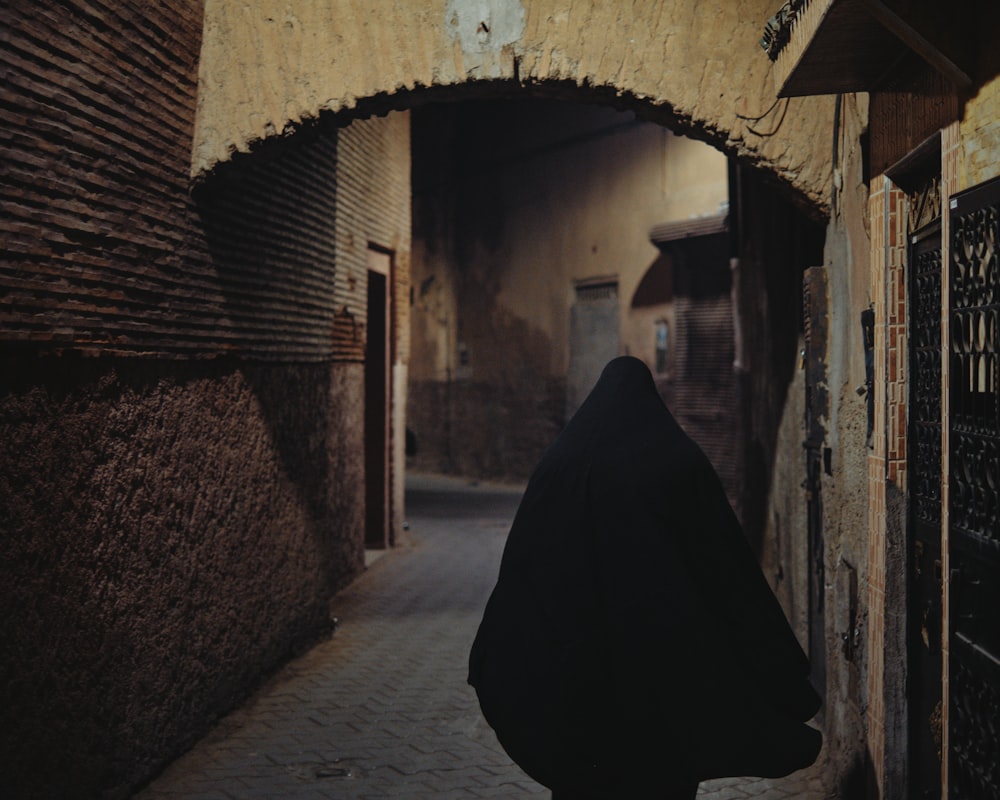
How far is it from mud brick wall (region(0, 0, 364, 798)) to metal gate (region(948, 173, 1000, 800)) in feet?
9.46

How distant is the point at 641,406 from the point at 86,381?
83.4 inches

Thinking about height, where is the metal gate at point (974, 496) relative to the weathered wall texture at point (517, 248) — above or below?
below

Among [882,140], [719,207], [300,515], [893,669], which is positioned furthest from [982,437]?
[719,207]

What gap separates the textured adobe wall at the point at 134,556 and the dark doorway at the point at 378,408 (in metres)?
3.84

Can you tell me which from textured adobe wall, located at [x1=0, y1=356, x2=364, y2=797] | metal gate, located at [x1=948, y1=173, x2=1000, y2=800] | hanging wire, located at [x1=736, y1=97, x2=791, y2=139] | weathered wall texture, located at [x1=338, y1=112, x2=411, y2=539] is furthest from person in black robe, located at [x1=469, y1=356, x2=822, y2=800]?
weathered wall texture, located at [x1=338, y1=112, x2=411, y2=539]

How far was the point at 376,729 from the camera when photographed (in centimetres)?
511

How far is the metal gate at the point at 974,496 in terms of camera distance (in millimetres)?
2533

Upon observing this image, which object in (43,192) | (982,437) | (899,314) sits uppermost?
(43,192)

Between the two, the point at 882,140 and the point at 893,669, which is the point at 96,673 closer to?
the point at 893,669

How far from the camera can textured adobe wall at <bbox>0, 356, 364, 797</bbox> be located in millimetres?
3465

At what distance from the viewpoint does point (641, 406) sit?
2.99 m

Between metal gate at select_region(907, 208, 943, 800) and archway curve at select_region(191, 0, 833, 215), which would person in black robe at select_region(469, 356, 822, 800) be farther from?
archway curve at select_region(191, 0, 833, 215)

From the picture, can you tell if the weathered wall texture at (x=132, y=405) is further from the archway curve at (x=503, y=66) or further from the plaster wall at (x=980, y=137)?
the plaster wall at (x=980, y=137)

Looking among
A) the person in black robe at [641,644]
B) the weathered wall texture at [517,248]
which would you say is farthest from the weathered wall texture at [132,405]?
the weathered wall texture at [517,248]
